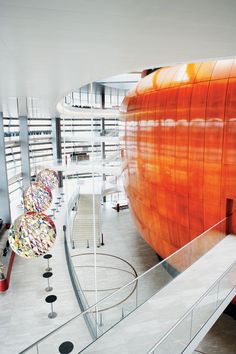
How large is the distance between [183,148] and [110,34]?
5835 mm

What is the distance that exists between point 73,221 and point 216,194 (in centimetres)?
1108

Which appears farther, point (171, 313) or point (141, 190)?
point (141, 190)

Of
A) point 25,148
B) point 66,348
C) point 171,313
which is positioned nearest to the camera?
point 171,313

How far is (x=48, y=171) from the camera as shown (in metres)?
9.62

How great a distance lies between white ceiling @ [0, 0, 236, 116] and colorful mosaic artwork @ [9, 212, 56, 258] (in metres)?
2.65

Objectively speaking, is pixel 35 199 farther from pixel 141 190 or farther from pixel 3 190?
pixel 3 190

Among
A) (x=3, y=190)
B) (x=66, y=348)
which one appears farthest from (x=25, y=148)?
(x=66, y=348)

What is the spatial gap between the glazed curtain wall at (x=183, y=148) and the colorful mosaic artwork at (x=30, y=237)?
4740 mm

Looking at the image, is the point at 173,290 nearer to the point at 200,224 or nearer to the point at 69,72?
the point at 200,224

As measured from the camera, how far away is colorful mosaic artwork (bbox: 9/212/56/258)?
16.5 feet

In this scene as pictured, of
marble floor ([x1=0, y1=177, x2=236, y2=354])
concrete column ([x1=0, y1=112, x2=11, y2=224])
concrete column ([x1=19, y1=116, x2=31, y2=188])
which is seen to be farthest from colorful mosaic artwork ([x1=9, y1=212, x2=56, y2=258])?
concrete column ([x1=19, y1=116, x2=31, y2=188])

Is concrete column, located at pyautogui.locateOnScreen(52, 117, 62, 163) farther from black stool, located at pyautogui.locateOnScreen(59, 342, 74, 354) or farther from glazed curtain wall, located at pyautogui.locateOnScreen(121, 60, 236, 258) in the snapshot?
black stool, located at pyautogui.locateOnScreen(59, 342, 74, 354)

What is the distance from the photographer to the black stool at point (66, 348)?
612 centimetres

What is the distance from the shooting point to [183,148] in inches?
330
